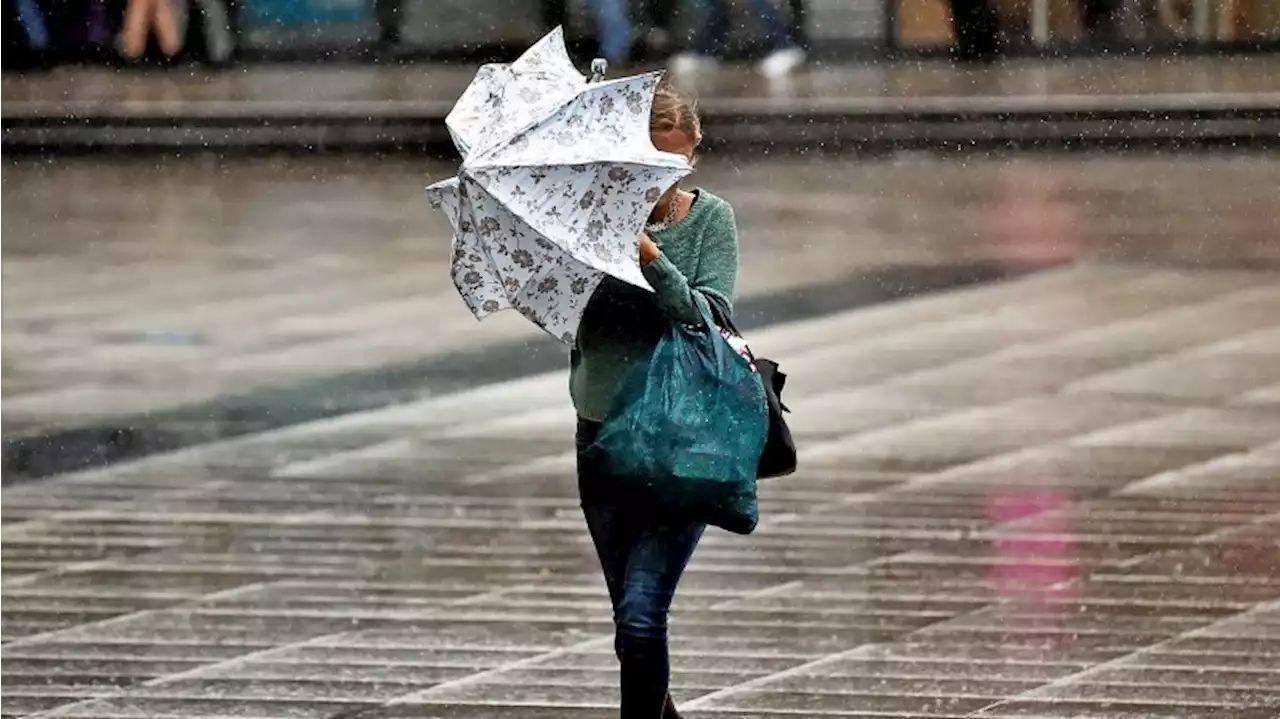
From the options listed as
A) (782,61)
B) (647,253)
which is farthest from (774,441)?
(782,61)

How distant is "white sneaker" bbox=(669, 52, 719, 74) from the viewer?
2520 cm

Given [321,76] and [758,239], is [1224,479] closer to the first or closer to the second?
[758,239]

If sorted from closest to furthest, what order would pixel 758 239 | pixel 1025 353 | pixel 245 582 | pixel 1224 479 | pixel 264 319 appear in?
1. pixel 245 582
2. pixel 1224 479
3. pixel 1025 353
4. pixel 264 319
5. pixel 758 239

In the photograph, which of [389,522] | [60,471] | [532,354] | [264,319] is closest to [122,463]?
[60,471]

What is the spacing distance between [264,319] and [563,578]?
17.9 feet

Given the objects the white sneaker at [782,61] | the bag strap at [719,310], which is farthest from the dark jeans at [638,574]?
the white sneaker at [782,61]

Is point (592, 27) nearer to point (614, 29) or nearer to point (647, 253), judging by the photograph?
point (614, 29)

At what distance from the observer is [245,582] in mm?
6762

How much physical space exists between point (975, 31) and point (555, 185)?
867 inches

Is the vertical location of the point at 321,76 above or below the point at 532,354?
below

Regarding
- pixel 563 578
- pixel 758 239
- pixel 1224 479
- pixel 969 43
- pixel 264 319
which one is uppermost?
pixel 563 578

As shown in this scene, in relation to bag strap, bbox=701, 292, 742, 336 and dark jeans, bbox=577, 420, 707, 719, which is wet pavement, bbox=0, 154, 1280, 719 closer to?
dark jeans, bbox=577, 420, 707, 719

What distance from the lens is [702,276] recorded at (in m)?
4.38

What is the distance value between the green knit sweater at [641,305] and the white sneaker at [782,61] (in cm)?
2028
